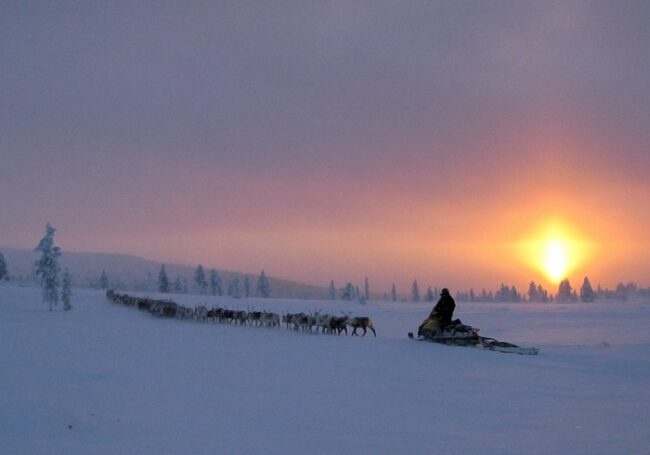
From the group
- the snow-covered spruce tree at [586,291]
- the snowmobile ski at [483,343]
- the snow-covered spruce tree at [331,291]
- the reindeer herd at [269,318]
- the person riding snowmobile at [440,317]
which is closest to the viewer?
the snowmobile ski at [483,343]

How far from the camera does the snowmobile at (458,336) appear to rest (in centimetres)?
1930

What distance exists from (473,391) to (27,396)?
7.87 m

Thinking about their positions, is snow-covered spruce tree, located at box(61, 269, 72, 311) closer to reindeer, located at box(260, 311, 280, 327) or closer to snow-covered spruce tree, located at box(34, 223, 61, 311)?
snow-covered spruce tree, located at box(34, 223, 61, 311)

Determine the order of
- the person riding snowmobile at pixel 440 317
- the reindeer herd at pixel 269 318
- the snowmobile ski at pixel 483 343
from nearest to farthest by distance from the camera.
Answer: the snowmobile ski at pixel 483 343 → the person riding snowmobile at pixel 440 317 → the reindeer herd at pixel 269 318

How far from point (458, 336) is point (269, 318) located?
13.1 meters

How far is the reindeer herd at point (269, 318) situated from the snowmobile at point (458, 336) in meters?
3.48

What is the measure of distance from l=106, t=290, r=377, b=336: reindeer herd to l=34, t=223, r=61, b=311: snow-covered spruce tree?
283 inches

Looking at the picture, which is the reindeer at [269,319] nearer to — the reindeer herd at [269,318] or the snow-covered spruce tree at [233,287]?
the reindeer herd at [269,318]

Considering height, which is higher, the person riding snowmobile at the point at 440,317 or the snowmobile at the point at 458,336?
the person riding snowmobile at the point at 440,317

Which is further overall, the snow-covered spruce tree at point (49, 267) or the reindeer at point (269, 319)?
the snow-covered spruce tree at point (49, 267)

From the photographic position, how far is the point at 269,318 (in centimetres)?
3138

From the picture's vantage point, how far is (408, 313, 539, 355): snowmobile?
1930cm

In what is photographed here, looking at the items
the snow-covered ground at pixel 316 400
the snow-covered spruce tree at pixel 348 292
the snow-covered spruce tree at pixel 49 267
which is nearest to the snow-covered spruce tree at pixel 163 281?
the snow-covered spruce tree at pixel 348 292

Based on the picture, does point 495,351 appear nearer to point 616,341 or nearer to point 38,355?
point 616,341
